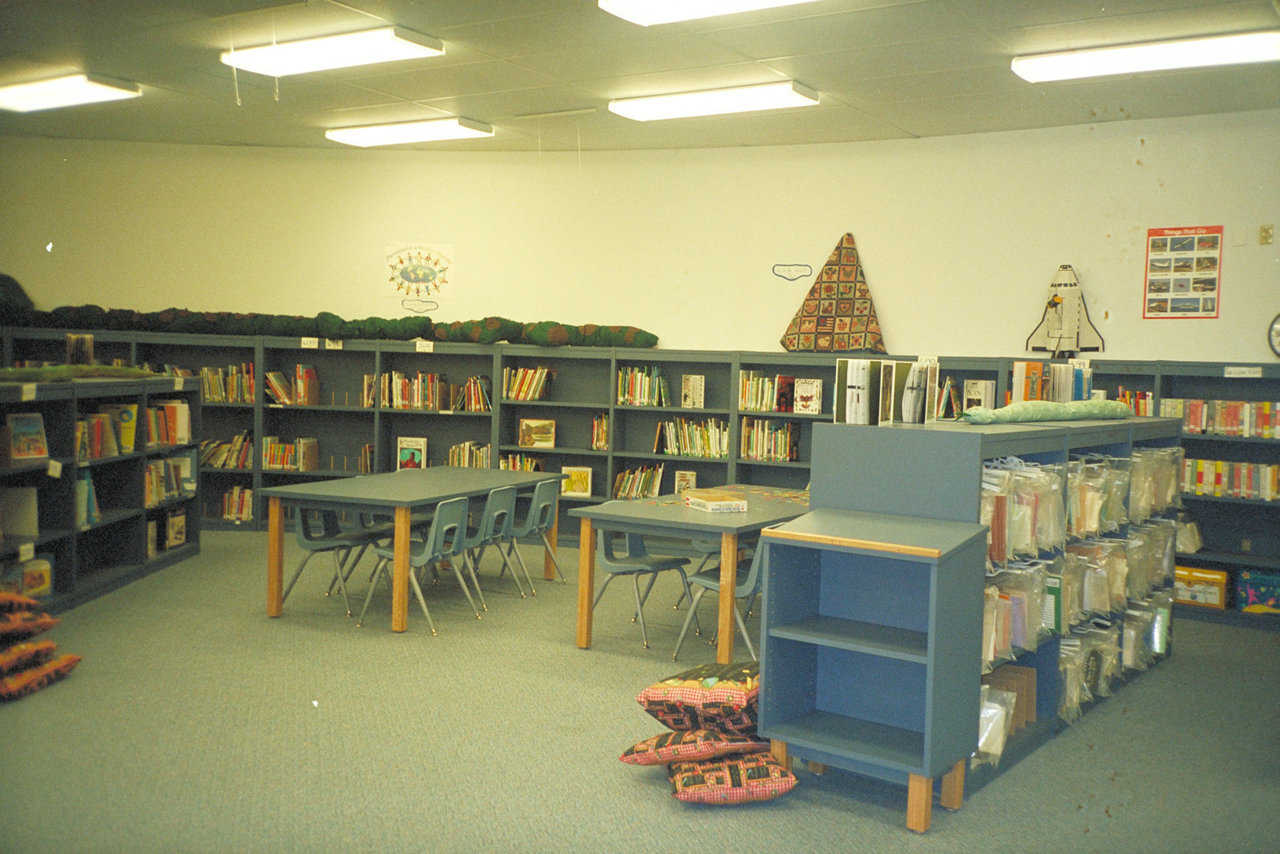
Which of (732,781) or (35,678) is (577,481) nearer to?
(35,678)

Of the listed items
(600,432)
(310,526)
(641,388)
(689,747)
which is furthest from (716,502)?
(600,432)

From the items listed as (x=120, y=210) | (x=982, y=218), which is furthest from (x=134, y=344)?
(x=982, y=218)

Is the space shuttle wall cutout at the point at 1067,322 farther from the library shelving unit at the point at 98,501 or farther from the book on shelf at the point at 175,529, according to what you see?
the book on shelf at the point at 175,529

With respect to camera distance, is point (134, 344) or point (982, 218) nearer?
point (982, 218)

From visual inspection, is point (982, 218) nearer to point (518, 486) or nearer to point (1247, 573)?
point (1247, 573)

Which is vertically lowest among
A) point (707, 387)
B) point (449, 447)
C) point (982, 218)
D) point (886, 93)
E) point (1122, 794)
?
point (1122, 794)

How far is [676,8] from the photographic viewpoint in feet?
17.4

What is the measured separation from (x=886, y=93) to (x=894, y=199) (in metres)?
1.53

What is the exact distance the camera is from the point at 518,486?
264 inches

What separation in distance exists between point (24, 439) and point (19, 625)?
1.50 m

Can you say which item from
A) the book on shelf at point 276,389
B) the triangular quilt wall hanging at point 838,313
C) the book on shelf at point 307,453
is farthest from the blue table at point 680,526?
the book on shelf at point 276,389

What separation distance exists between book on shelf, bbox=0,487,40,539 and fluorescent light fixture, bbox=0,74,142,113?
2833 millimetres

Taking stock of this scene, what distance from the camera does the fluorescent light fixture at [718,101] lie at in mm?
6973

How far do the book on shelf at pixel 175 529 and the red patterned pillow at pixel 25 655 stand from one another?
2.80m
